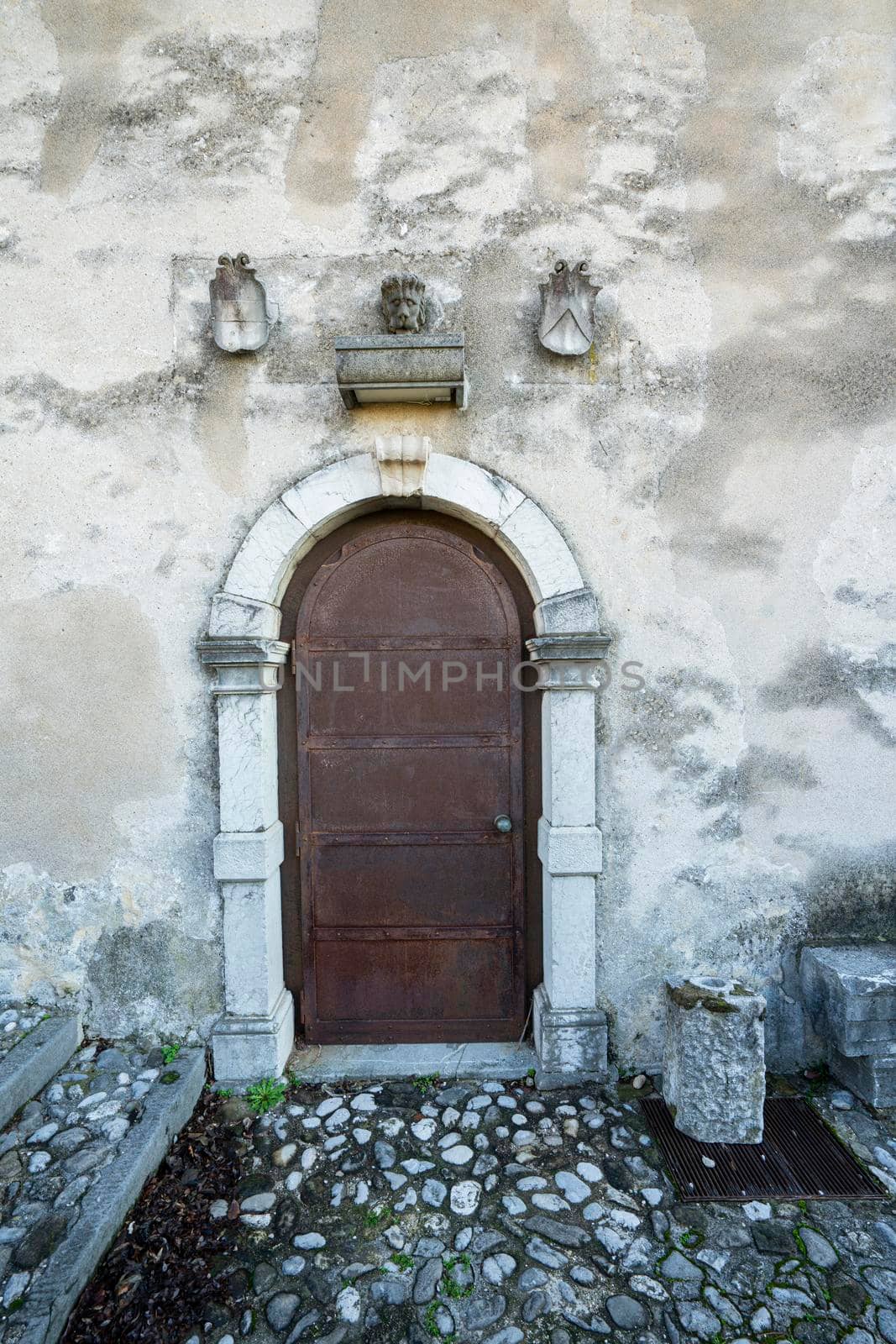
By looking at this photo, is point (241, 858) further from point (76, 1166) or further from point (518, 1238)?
point (518, 1238)

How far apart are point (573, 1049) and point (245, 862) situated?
160 centimetres

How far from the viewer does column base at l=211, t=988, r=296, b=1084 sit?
2809 millimetres

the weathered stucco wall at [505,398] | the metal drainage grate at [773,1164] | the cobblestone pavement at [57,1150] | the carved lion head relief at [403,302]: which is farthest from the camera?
the weathered stucco wall at [505,398]

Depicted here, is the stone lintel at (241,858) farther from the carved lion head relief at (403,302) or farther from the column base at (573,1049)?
the carved lion head relief at (403,302)

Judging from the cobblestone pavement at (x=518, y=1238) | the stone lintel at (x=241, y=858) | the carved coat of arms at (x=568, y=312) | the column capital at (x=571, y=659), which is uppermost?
the carved coat of arms at (x=568, y=312)

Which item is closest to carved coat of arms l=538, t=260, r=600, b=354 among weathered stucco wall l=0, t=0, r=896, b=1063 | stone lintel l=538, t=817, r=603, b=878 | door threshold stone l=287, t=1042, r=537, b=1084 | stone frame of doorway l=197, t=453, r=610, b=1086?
weathered stucco wall l=0, t=0, r=896, b=1063

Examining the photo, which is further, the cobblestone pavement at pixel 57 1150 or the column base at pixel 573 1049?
the column base at pixel 573 1049

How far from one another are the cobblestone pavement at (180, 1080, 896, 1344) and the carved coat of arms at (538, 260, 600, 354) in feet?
10.4

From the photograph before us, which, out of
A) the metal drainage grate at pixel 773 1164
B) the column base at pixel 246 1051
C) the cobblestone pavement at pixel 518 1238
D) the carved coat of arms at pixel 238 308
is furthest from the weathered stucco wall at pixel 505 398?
the cobblestone pavement at pixel 518 1238

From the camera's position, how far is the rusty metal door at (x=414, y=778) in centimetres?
303

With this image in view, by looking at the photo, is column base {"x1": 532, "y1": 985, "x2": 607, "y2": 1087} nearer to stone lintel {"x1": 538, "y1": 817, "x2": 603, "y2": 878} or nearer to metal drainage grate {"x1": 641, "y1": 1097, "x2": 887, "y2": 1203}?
metal drainage grate {"x1": 641, "y1": 1097, "x2": 887, "y2": 1203}

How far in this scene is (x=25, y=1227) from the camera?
2070mm

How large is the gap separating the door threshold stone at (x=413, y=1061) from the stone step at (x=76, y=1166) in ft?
1.58

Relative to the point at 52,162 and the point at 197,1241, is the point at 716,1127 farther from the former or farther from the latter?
the point at 52,162
